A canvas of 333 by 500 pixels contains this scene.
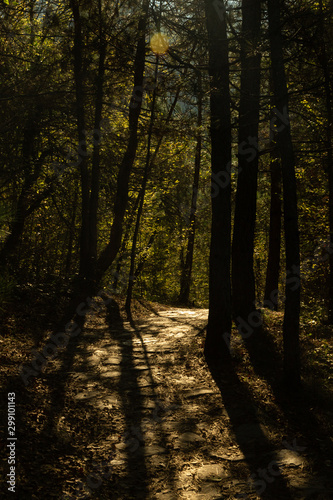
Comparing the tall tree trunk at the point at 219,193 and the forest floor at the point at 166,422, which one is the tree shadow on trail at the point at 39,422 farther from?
the tall tree trunk at the point at 219,193

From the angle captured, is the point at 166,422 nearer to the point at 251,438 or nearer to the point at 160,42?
the point at 251,438

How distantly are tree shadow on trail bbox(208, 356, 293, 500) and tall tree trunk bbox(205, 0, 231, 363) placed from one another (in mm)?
574

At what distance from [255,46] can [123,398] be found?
612cm

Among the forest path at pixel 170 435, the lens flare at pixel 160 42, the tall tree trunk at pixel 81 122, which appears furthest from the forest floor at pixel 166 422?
the lens flare at pixel 160 42

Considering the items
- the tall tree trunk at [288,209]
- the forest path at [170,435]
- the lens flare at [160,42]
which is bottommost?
the forest path at [170,435]

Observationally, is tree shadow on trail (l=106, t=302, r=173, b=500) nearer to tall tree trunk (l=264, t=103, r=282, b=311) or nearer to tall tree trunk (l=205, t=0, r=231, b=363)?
tall tree trunk (l=205, t=0, r=231, b=363)

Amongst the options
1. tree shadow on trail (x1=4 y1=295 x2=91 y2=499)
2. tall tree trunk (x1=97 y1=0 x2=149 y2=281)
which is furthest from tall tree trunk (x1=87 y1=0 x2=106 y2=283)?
tree shadow on trail (x1=4 y1=295 x2=91 y2=499)

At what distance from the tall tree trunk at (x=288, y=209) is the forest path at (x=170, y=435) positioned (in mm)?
1097

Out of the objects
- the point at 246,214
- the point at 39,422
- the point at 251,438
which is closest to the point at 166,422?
the point at 251,438

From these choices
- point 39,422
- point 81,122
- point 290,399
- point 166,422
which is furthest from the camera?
point 81,122

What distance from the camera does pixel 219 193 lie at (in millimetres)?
8586

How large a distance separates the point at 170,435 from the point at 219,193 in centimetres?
438

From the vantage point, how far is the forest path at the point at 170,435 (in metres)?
5.03

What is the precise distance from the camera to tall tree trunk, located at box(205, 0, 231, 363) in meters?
8.47
